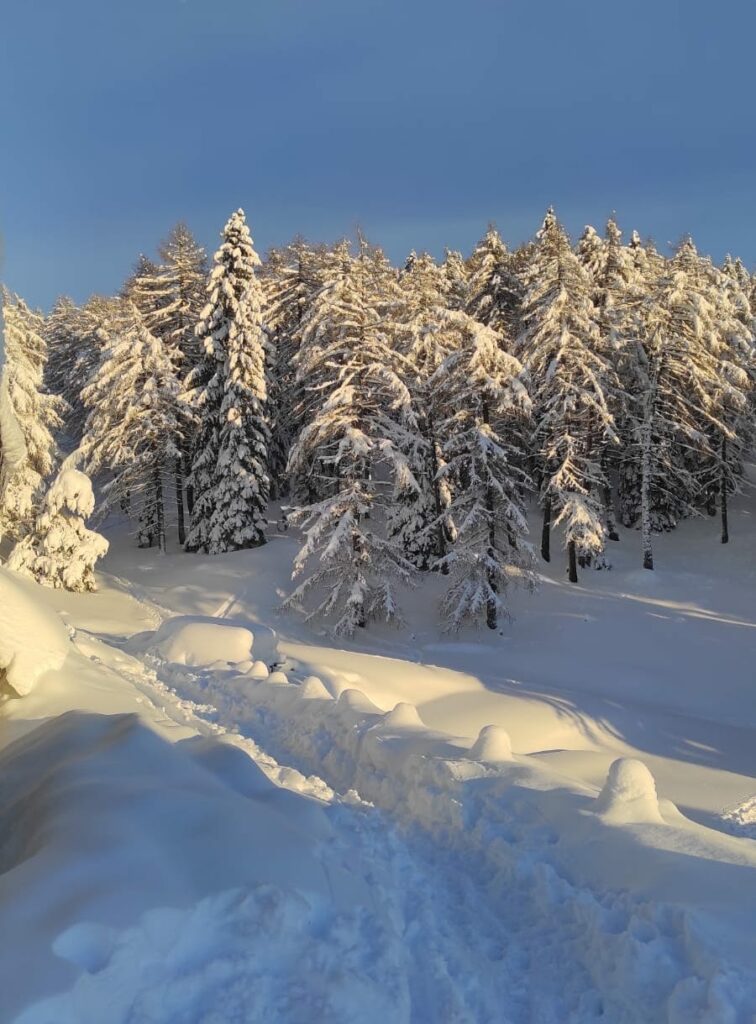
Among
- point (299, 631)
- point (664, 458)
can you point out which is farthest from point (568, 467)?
point (299, 631)

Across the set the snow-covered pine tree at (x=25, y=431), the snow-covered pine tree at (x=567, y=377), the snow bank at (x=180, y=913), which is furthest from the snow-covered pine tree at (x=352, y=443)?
the snow bank at (x=180, y=913)

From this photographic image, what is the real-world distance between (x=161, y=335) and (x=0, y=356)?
29239 millimetres

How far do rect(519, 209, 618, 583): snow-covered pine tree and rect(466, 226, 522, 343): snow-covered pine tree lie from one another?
85 centimetres

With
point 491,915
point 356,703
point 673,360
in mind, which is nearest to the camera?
point 491,915

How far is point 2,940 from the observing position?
3.66 meters

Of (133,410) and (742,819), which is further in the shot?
(133,410)

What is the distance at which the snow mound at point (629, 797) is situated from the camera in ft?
19.3

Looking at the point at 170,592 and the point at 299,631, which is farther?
the point at 170,592

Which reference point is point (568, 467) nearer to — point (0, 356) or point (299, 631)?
point (299, 631)

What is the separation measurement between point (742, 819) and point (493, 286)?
22.0 m

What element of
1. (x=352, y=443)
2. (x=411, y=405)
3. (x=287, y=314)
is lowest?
(x=352, y=443)

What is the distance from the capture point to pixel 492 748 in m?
7.79

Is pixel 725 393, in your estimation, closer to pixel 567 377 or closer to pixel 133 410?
pixel 567 377

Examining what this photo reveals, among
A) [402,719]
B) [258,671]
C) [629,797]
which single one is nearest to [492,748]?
[402,719]
